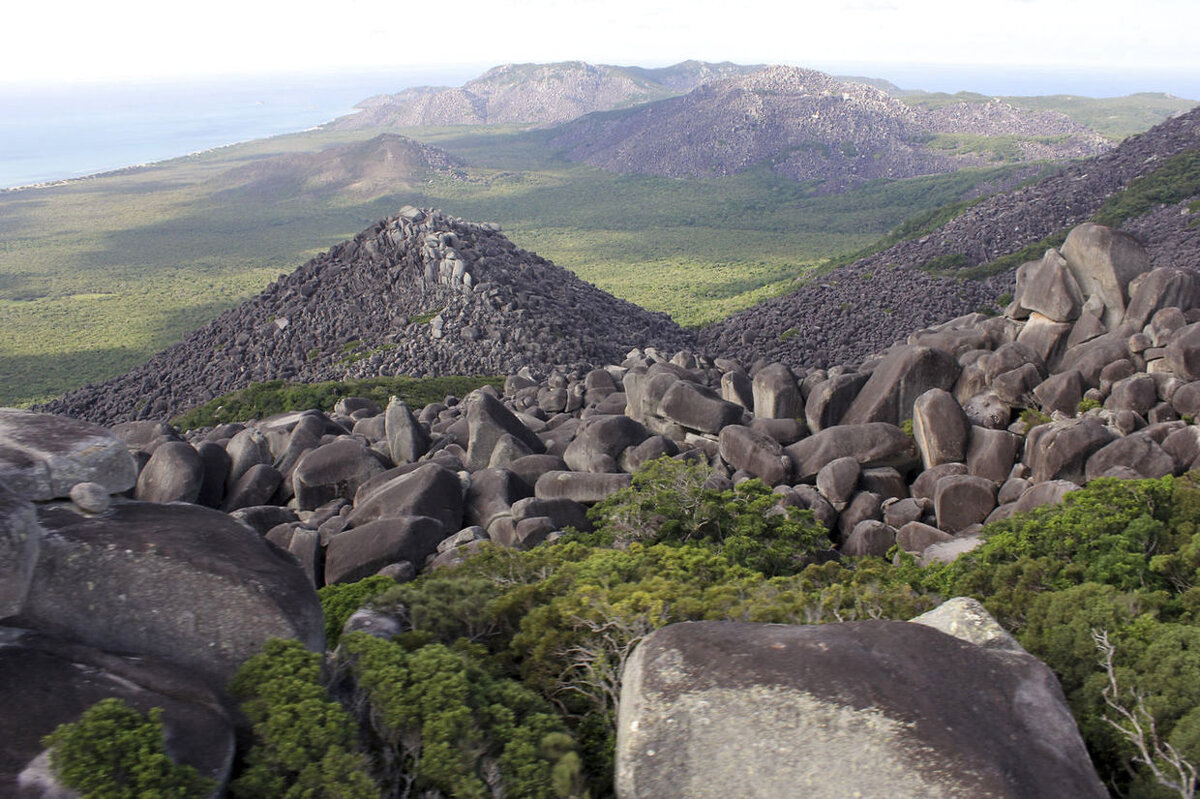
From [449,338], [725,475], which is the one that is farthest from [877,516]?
[449,338]

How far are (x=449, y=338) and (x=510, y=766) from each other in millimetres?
41356

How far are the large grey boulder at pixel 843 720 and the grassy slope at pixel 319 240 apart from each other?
57996 mm

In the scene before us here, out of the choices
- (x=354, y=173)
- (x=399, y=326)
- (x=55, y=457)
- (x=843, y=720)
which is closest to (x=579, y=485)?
(x=55, y=457)

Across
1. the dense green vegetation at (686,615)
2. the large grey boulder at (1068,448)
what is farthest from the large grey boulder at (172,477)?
the large grey boulder at (1068,448)

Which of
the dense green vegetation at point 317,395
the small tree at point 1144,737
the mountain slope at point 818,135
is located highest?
the mountain slope at point 818,135

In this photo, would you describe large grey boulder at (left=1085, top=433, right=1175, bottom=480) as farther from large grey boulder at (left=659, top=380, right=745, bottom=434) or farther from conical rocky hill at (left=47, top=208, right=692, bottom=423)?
conical rocky hill at (left=47, top=208, right=692, bottom=423)

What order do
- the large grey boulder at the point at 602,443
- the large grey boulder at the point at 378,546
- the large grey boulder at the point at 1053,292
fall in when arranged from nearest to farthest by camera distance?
the large grey boulder at the point at 378,546 < the large grey boulder at the point at 602,443 < the large grey boulder at the point at 1053,292

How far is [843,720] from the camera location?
31.6 feet

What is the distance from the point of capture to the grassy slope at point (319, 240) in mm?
79812

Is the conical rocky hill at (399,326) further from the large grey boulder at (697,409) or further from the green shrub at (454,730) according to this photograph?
the green shrub at (454,730)

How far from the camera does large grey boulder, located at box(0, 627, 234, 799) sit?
8.86m

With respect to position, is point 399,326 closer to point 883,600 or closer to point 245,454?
point 245,454

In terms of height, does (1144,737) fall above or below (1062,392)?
above

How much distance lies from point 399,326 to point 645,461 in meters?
30.5
